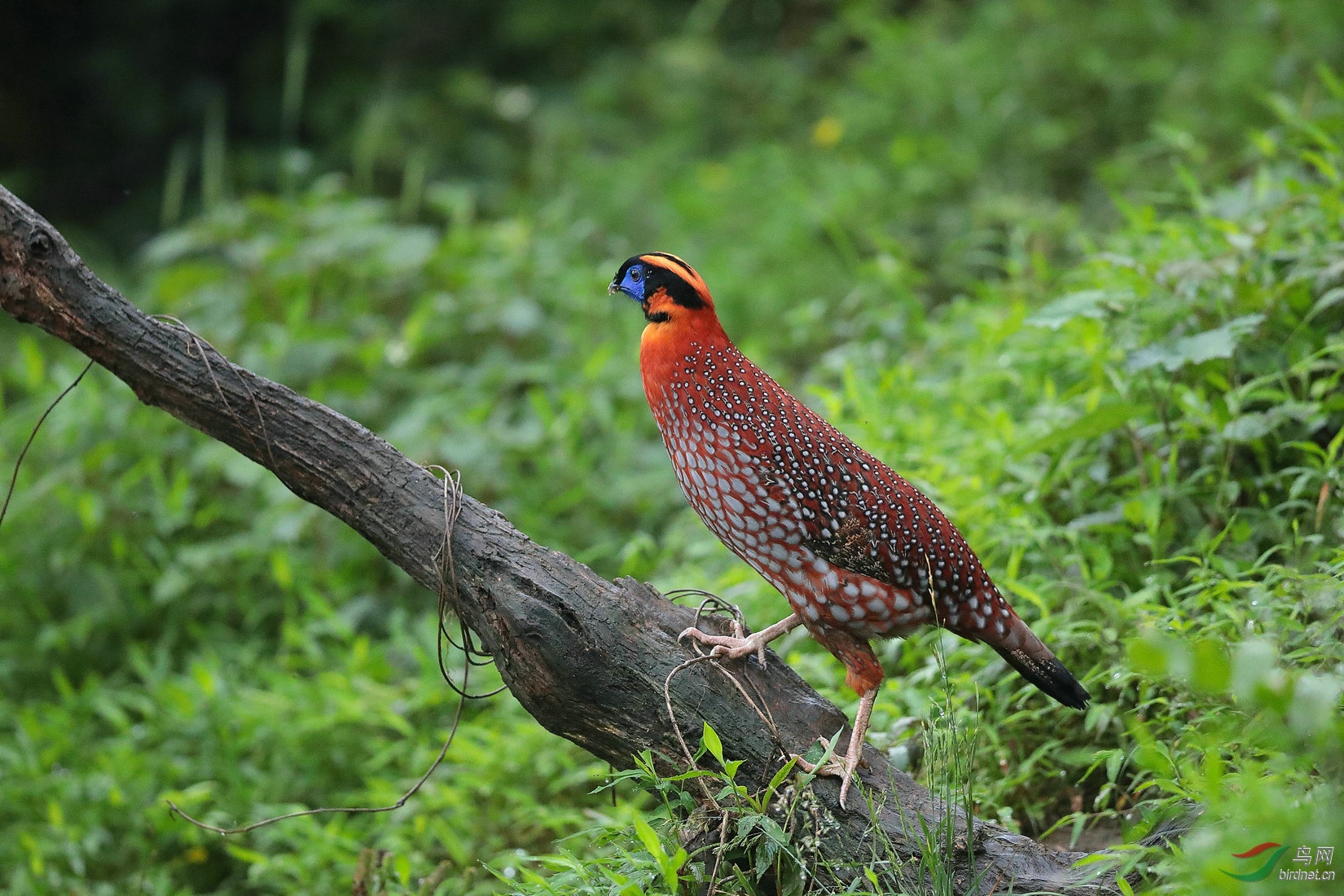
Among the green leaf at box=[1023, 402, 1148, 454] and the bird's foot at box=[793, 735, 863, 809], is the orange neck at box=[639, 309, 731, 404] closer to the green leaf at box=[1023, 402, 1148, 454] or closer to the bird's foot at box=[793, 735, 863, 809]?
the bird's foot at box=[793, 735, 863, 809]

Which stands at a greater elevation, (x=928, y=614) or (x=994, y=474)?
(x=994, y=474)

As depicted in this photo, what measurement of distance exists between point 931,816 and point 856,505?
861mm

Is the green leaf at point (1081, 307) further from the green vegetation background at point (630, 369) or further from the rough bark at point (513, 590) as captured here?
the rough bark at point (513, 590)

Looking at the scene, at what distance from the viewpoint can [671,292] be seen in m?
3.13

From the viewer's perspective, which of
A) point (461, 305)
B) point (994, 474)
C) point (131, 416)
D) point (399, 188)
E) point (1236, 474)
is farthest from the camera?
point (399, 188)

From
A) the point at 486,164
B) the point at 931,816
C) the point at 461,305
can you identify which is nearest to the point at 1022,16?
the point at 486,164

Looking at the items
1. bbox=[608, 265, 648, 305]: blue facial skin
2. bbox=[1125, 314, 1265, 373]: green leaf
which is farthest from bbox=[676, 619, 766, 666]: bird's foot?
bbox=[1125, 314, 1265, 373]: green leaf

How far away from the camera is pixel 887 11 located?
9484 millimetres

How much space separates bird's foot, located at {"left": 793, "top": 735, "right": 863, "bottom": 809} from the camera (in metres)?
2.80

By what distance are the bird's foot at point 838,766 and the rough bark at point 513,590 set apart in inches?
1.2

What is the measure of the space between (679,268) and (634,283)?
0.55ft

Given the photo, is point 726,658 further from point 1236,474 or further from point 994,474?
point 1236,474

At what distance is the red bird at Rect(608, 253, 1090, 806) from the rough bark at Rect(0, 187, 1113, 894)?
21 centimetres

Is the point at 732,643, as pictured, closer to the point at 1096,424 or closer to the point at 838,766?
the point at 838,766
